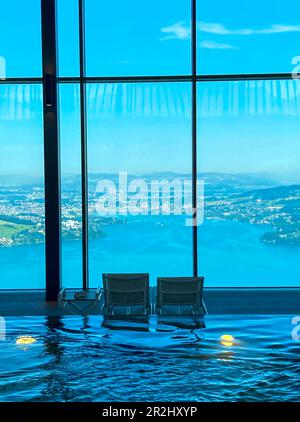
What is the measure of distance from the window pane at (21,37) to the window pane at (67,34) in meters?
1.11

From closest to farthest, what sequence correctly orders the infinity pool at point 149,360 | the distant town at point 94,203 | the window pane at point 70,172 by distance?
1. the infinity pool at point 149,360
2. the window pane at point 70,172
3. the distant town at point 94,203

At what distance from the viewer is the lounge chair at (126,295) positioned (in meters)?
6.82

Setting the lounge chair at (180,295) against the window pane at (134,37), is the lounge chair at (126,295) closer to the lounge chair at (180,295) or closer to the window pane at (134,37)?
the lounge chair at (180,295)

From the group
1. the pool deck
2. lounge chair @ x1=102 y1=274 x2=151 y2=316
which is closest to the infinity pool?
lounge chair @ x1=102 y1=274 x2=151 y2=316

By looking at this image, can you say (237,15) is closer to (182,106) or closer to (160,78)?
(182,106)

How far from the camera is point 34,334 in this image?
5613 millimetres

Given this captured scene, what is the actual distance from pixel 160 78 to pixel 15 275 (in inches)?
397

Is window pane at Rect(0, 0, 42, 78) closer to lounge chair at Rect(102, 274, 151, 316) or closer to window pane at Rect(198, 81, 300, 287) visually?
window pane at Rect(198, 81, 300, 287)

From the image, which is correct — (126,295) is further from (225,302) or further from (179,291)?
(225,302)

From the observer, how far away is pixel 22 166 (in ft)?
35.2

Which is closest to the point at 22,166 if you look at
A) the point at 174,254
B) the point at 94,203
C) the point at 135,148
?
the point at 94,203

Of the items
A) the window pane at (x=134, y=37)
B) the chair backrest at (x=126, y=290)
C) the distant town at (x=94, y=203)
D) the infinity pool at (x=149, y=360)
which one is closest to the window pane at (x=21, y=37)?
the window pane at (x=134, y=37)
